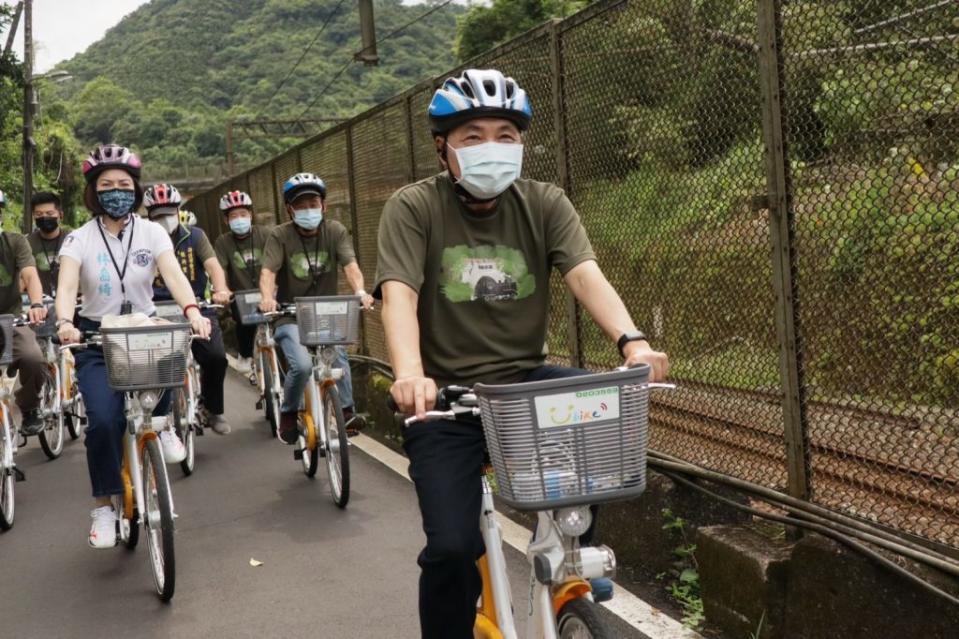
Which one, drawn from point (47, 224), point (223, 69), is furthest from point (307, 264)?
point (223, 69)

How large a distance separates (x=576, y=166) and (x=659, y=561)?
2243 mm

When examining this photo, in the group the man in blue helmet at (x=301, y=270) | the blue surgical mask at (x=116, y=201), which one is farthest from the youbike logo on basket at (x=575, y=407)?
the man in blue helmet at (x=301, y=270)

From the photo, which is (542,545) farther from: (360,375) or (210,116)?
(210,116)

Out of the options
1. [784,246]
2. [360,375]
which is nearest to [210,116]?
[360,375]

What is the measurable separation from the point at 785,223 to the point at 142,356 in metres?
3.11

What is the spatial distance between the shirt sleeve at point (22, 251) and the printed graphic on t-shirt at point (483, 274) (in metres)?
6.32

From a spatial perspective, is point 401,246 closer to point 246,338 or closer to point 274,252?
point 274,252

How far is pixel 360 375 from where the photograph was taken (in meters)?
10.6

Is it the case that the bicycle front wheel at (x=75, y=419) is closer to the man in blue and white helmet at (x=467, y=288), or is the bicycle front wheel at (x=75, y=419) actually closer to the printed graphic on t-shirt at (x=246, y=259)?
the printed graphic on t-shirt at (x=246, y=259)

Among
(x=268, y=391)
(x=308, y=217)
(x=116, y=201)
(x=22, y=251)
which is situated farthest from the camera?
(x=268, y=391)

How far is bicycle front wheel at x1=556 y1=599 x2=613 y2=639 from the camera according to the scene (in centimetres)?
271

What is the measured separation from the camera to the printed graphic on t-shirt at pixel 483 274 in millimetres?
3412

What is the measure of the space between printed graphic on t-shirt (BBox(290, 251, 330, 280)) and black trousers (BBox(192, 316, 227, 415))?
113 cm

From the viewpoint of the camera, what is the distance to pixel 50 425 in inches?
386
